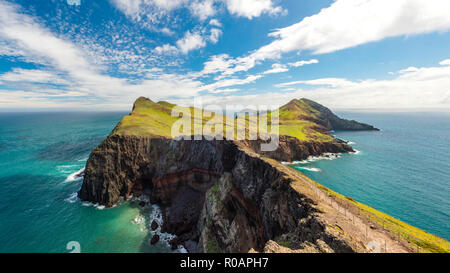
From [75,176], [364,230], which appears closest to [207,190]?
[364,230]

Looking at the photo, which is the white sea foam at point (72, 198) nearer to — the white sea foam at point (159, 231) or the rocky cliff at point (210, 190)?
the rocky cliff at point (210, 190)

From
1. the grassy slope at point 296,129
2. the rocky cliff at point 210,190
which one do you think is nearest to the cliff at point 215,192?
the rocky cliff at point 210,190

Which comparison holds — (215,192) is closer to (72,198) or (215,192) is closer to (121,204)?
(121,204)

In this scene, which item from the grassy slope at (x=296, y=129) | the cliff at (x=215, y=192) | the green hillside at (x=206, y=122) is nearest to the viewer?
the cliff at (x=215, y=192)

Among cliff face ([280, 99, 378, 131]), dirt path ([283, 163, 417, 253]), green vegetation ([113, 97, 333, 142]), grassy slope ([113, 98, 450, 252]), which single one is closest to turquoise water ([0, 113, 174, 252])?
green vegetation ([113, 97, 333, 142])
